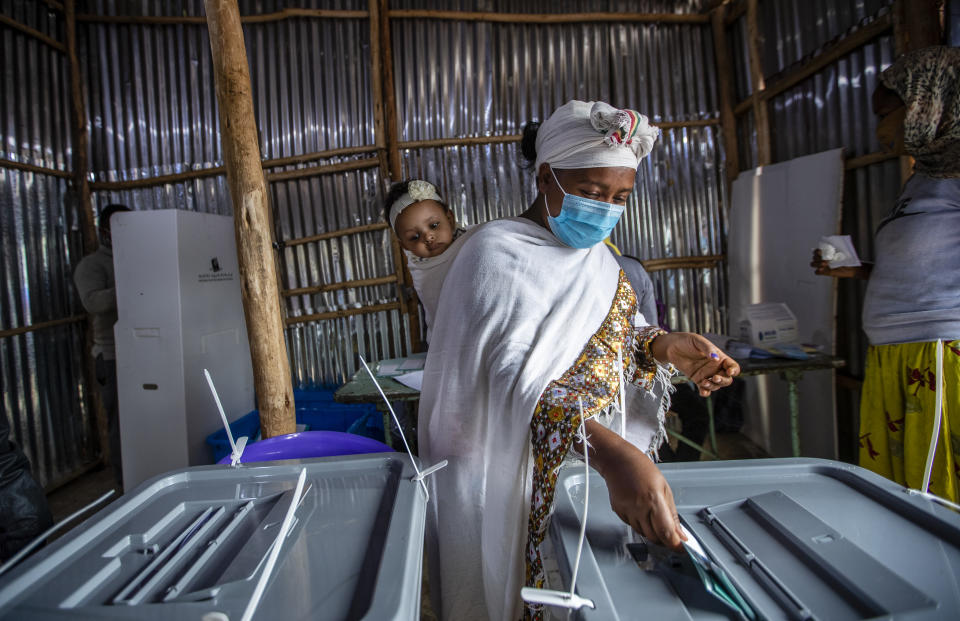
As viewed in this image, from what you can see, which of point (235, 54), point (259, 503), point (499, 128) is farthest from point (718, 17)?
point (259, 503)

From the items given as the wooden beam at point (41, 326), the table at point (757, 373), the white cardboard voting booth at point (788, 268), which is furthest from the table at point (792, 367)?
the wooden beam at point (41, 326)

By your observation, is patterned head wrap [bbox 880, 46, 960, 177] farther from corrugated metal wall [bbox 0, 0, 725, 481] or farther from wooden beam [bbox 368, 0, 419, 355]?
wooden beam [bbox 368, 0, 419, 355]

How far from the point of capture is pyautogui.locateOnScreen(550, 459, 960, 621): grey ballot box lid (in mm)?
680

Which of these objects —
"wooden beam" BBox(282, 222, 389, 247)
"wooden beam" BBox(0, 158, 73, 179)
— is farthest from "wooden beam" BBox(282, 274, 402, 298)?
"wooden beam" BBox(0, 158, 73, 179)

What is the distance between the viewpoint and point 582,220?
1365 mm

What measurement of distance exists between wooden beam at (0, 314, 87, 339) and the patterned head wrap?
546 cm

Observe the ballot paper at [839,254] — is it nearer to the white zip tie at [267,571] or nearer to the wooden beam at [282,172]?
the white zip tie at [267,571]

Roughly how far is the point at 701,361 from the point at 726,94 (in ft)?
13.3

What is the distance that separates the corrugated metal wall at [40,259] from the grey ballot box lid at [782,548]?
15.0 feet

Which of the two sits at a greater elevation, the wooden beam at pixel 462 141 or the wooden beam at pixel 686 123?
the wooden beam at pixel 686 123

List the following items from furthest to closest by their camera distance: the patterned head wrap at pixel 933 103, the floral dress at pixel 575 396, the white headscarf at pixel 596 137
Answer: the patterned head wrap at pixel 933 103, the white headscarf at pixel 596 137, the floral dress at pixel 575 396

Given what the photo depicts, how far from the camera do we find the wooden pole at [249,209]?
2.16m

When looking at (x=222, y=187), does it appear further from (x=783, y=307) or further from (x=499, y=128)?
(x=783, y=307)

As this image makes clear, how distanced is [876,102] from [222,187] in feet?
15.0
